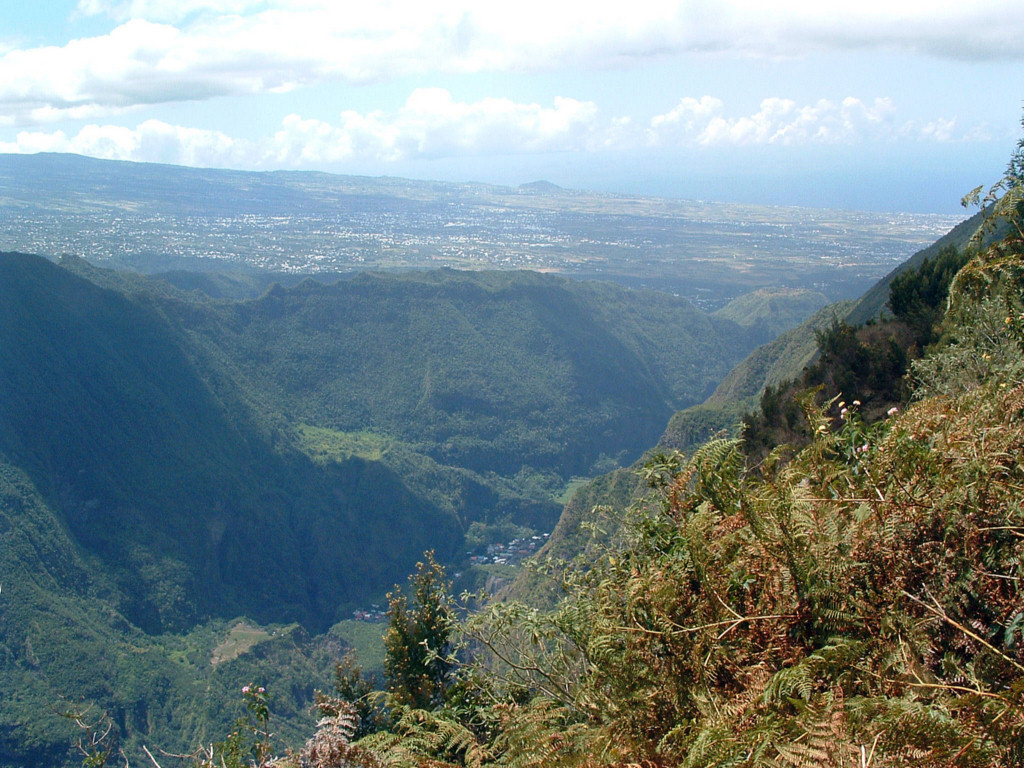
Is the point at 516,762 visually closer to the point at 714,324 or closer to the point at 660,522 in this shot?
the point at 660,522

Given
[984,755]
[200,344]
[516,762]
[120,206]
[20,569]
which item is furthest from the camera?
[120,206]

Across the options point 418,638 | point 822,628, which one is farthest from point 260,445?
point 822,628

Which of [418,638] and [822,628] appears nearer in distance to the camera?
[822,628]

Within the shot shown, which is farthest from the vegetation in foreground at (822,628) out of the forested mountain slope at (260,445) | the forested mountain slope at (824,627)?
→ the forested mountain slope at (260,445)

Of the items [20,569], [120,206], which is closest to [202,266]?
[120,206]

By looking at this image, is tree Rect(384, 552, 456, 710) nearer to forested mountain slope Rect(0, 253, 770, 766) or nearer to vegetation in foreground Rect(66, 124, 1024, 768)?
vegetation in foreground Rect(66, 124, 1024, 768)

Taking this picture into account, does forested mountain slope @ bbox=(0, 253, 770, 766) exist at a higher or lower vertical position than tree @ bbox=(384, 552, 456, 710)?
lower

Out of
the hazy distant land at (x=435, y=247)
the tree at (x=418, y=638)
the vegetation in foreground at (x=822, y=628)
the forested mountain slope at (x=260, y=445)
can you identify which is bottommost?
the forested mountain slope at (x=260, y=445)

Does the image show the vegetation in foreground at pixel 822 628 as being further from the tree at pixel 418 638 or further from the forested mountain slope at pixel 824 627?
the tree at pixel 418 638

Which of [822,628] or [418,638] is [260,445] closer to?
[418,638]

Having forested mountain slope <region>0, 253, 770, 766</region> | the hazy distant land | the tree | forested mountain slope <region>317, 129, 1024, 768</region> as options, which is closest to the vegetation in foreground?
forested mountain slope <region>317, 129, 1024, 768</region>

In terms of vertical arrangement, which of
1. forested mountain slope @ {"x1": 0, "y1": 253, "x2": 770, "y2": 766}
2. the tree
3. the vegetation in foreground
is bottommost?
forested mountain slope @ {"x1": 0, "y1": 253, "x2": 770, "y2": 766}
